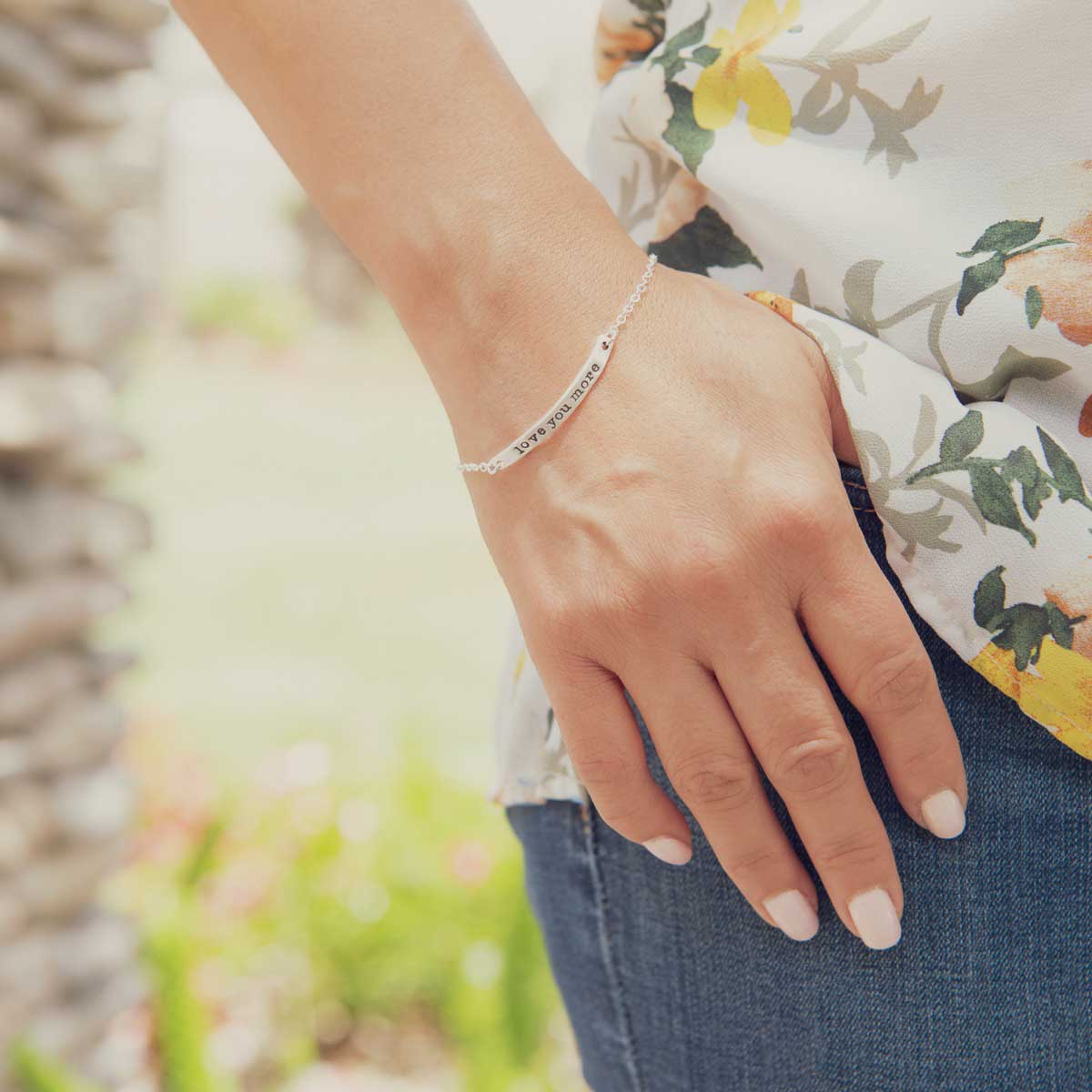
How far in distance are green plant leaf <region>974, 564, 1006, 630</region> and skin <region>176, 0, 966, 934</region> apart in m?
0.05

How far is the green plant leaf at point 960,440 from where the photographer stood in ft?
1.82

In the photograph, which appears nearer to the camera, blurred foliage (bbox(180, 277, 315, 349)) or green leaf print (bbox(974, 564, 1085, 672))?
green leaf print (bbox(974, 564, 1085, 672))

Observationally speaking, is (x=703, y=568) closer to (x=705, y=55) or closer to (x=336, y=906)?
(x=705, y=55)

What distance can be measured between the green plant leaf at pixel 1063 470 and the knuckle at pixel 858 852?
0.20 m

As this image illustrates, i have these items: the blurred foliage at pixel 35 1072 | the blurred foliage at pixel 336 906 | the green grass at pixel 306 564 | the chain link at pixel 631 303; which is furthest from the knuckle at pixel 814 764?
the blurred foliage at pixel 336 906

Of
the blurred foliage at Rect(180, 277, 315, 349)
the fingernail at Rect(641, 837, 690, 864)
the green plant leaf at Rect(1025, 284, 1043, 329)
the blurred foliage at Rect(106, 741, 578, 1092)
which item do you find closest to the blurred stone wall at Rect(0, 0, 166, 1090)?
the blurred foliage at Rect(106, 741, 578, 1092)

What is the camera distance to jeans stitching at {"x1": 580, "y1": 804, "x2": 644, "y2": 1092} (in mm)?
685

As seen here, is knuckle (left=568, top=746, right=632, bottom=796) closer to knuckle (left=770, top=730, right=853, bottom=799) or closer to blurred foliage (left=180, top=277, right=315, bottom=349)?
knuckle (left=770, top=730, right=853, bottom=799)

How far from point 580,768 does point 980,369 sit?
0.30m

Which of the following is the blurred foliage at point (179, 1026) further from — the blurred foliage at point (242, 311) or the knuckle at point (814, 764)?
the blurred foliage at point (242, 311)

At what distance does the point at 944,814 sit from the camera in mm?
559

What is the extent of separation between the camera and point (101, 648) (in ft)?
7.04

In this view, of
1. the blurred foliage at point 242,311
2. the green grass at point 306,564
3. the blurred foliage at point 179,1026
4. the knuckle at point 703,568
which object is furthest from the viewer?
the blurred foliage at point 242,311

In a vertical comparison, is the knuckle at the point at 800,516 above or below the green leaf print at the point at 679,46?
below
